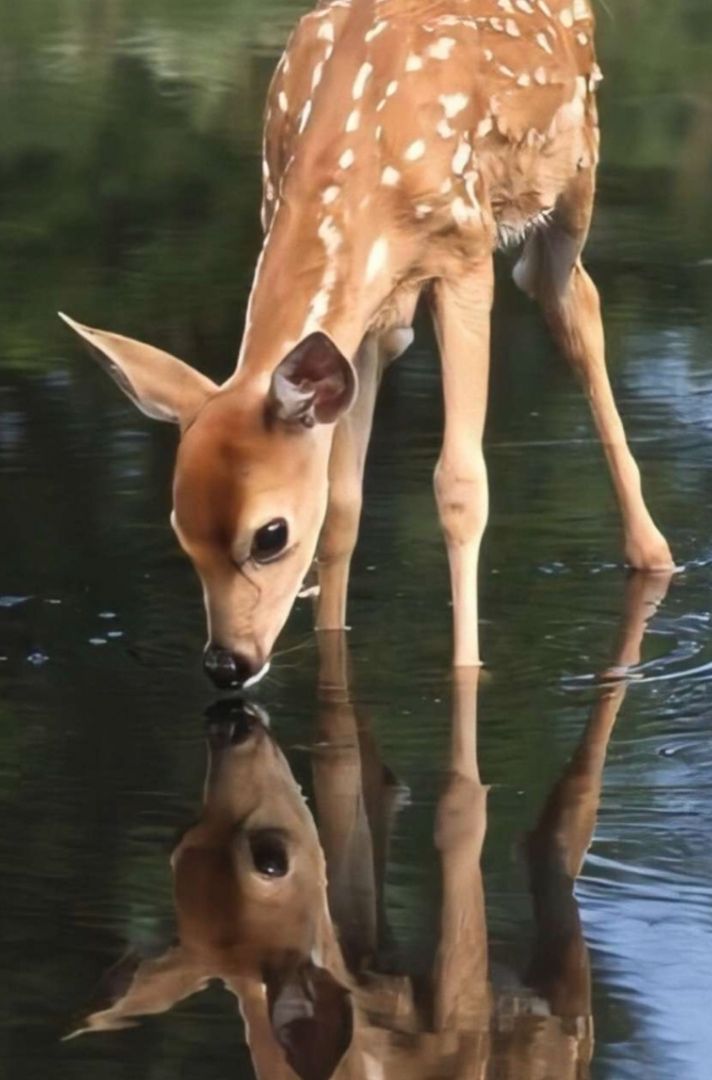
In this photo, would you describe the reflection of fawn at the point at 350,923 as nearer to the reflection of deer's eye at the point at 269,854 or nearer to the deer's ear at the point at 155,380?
the reflection of deer's eye at the point at 269,854

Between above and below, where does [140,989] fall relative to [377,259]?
below

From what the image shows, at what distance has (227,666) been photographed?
6.96 meters

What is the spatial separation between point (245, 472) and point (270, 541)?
0.71 ft

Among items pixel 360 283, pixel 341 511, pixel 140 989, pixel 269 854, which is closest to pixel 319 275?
pixel 360 283

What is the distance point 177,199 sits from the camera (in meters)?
16.1

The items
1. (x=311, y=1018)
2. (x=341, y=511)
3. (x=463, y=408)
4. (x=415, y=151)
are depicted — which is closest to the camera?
(x=311, y=1018)

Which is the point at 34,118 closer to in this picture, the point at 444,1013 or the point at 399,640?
the point at 399,640

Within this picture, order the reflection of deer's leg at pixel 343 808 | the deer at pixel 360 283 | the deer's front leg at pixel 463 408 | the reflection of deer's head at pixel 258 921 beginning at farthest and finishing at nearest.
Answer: the deer's front leg at pixel 463 408 → the deer at pixel 360 283 → the reflection of deer's leg at pixel 343 808 → the reflection of deer's head at pixel 258 921

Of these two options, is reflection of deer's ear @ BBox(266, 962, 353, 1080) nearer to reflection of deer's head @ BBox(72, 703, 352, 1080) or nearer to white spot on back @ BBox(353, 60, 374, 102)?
reflection of deer's head @ BBox(72, 703, 352, 1080)

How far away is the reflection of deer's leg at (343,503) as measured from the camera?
797 cm

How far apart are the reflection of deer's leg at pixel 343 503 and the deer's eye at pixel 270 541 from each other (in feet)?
3.15

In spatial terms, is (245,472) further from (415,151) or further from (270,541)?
(415,151)

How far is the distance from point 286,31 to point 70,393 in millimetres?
11111

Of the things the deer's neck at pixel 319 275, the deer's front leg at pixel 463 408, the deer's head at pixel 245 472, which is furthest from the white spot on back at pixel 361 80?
the deer's head at pixel 245 472
